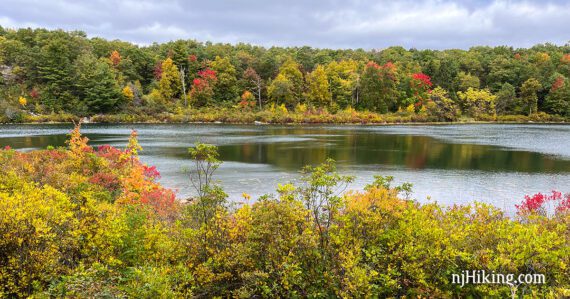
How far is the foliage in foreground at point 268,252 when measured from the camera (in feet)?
15.3

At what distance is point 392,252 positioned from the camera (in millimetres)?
5578

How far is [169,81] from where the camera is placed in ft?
236

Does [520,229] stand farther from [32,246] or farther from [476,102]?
[476,102]

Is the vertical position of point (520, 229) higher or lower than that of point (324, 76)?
lower

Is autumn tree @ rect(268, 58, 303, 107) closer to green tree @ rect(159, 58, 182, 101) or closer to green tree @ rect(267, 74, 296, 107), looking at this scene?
green tree @ rect(267, 74, 296, 107)

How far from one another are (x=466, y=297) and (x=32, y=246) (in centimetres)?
559

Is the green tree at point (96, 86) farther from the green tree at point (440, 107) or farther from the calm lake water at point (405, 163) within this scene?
the green tree at point (440, 107)

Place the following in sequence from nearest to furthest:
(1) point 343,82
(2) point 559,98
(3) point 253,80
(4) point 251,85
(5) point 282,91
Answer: (5) point 282,91, (2) point 559,98, (1) point 343,82, (3) point 253,80, (4) point 251,85

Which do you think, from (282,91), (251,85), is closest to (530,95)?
(282,91)

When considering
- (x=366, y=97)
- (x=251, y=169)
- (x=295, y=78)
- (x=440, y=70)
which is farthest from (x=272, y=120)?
(x=251, y=169)

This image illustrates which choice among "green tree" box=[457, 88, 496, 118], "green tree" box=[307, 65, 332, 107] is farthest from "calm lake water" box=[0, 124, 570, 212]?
"green tree" box=[307, 65, 332, 107]

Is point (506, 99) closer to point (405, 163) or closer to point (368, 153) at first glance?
point (368, 153)

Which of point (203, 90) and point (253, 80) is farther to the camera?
point (253, 80)

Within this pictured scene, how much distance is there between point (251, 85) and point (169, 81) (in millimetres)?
15504
